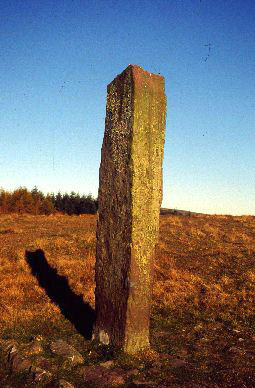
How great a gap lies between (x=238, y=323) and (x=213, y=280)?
2.54 meters

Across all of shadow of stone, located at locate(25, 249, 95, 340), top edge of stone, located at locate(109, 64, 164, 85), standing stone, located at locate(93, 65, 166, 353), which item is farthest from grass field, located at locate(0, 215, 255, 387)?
top edge of stone, located at locate(109, 64, 164, 85)

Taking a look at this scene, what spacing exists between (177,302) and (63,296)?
220 cm

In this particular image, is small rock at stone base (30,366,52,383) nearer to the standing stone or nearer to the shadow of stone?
the standing stone

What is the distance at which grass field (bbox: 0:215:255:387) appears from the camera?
425 centimetres

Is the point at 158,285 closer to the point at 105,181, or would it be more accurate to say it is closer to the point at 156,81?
the point at 105,181

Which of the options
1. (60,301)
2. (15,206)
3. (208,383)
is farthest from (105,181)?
(15,206)

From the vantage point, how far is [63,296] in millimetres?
6945

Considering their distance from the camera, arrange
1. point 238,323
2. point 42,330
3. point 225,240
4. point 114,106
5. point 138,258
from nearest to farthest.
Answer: point 138,258, point 114,106, point 42,330, point 238,323, point 225,240

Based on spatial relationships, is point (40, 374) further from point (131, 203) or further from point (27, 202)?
point (27, 202)

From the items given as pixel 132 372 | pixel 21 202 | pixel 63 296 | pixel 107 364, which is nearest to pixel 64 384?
pixel 107 364

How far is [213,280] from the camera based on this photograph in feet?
27.0

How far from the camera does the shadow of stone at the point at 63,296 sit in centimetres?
565

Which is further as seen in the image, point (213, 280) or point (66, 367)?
point (213, 280)

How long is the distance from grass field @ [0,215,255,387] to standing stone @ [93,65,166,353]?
46 cm
